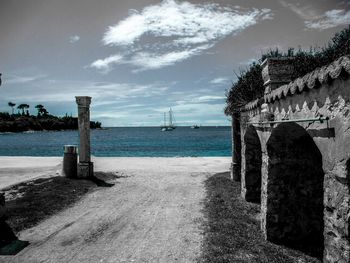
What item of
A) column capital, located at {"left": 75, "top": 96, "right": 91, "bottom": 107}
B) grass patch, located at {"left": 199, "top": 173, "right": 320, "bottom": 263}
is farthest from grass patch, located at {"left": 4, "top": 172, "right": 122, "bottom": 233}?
grass patch, located at {"left": 199, "top": 173, "right": 320, "bottom": 263}

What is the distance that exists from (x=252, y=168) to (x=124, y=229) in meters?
5.27

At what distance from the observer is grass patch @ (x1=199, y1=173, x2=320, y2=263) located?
634cm

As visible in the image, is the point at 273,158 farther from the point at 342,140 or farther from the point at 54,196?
the point at 54,196

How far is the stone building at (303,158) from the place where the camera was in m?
3.90

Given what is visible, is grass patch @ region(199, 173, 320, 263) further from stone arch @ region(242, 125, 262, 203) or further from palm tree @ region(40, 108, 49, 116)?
palm tree @ region(40, 108, 49, 116)

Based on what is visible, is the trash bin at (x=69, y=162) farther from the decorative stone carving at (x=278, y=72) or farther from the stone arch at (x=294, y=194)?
the decorative stone carving at (x=278, y=72)

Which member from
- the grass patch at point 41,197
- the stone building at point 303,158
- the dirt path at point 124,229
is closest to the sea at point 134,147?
the grass patch at point 41,197

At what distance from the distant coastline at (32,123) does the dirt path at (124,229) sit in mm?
134090

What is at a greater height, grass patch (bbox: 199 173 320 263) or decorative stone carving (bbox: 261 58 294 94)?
decorative stone carving (bbox: 261 58 294 94)

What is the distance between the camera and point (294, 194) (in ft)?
23.9

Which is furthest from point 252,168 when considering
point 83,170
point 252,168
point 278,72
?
point 83,170

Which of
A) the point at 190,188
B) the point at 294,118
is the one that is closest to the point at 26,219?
the point at 190,188

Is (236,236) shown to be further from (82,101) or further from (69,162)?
(82,101)

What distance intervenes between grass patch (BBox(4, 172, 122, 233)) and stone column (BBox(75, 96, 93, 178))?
656 mm
